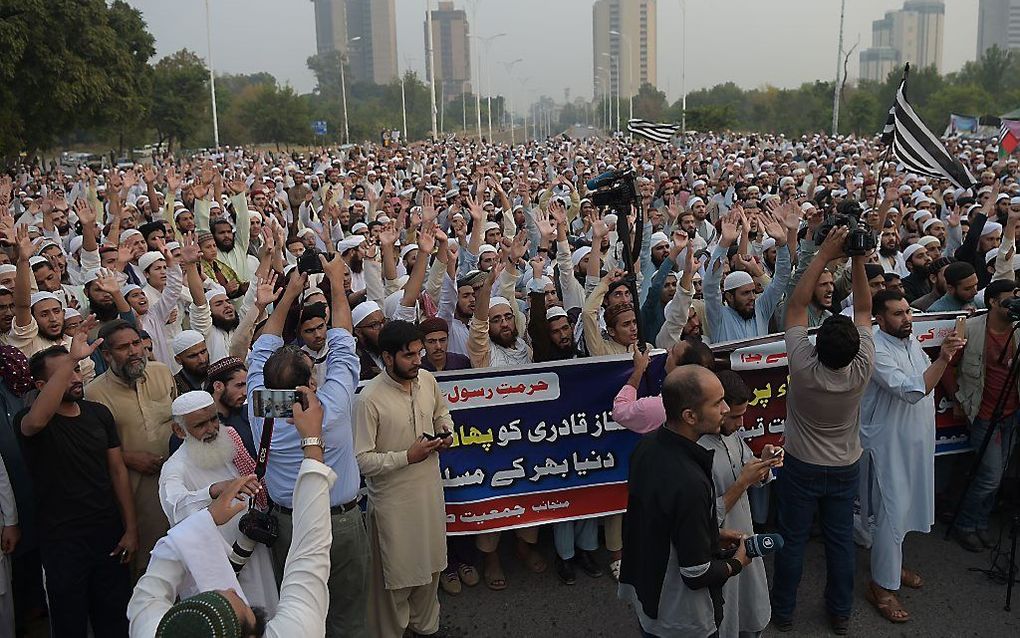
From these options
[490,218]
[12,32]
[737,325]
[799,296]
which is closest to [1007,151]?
[490,218]

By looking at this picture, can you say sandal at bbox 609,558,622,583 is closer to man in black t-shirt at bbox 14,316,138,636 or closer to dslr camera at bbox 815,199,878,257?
dslr camera at bbox 815,199,878,257

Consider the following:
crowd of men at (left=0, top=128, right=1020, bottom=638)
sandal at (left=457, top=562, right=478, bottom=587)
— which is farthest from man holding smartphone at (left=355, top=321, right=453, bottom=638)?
sandal at (left=457, top=562, right=478, bottom=587)

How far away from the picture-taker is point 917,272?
302 inches

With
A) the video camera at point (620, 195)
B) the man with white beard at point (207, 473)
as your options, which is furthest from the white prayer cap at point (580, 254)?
the man with white beard at point (207, 473)

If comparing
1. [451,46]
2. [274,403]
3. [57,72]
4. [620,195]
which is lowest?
[274,403]

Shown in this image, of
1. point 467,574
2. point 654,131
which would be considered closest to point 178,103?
point 654,131

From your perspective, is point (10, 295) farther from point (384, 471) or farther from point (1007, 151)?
point (1007, 151)

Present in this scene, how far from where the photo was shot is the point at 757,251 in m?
8.55

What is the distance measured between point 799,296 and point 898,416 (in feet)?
3.40

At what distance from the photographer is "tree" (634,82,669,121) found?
319 ft

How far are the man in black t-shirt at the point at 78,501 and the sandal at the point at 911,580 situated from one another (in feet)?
13.6

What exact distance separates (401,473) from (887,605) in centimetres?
270

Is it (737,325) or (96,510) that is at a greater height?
(737,325)

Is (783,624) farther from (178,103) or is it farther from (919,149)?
(178,103)
